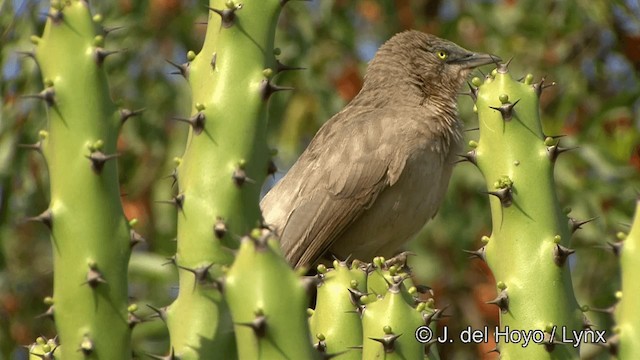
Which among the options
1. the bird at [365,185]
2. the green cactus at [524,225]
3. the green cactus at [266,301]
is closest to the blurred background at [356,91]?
the bird at [365,185]

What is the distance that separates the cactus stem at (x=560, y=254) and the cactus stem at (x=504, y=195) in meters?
0.17

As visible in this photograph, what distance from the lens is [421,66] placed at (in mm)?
6414

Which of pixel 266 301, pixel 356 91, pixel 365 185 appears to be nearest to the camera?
pixel 266 301

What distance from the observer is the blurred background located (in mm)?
6945

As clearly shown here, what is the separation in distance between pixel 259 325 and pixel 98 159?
71 cm

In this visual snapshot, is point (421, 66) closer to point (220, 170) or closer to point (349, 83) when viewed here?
point (349, 83)

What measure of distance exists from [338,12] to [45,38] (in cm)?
479

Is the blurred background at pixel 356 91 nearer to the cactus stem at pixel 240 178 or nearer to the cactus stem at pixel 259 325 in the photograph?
the cactus stem at pixel 240 178

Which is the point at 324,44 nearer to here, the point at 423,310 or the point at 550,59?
the point at 550,59

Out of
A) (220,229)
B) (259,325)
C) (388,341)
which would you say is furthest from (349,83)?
(259,325)

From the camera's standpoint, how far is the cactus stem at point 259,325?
2.48 metres

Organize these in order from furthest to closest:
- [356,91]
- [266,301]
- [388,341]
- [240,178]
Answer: [356,91] → [240,178] → [388,341] → [266,301]

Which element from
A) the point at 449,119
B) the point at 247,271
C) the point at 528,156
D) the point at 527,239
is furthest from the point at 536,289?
the point at 449,119

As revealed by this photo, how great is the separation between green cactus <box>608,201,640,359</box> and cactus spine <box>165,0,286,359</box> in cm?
92
